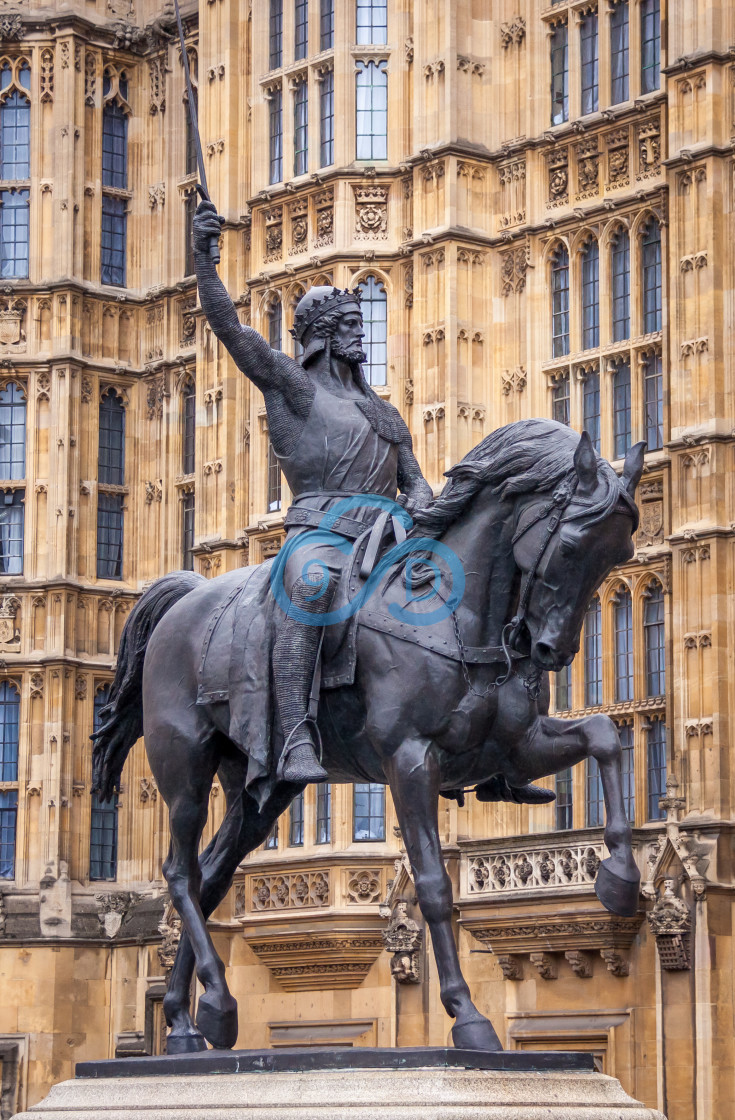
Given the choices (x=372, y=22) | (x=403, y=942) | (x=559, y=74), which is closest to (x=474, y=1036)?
(x=403, y=942)

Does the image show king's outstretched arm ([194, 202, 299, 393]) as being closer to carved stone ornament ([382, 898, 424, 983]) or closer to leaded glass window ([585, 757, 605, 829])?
leaded glass window ([585, 757, 605, 829])

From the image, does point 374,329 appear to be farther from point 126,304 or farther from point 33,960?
point 33,960

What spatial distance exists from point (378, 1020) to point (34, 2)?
18101 millimetres

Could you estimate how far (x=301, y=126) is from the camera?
3138 centimetres

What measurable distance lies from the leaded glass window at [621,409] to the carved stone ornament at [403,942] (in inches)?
248

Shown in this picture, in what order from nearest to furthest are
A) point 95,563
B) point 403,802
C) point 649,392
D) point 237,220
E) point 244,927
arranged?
point 403,802 < point 649,392 < point 244,927 < point 237,220 < point 95,563

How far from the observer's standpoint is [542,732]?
30.9 ft

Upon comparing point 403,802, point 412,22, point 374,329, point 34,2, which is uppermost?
point 34,2

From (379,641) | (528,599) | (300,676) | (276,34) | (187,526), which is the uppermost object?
(276,34)

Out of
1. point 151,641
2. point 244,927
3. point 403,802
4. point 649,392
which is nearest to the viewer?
point 403,802

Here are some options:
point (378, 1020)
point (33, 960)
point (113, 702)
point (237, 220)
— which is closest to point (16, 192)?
point (237, 220)

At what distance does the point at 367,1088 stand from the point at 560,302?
68.6ft

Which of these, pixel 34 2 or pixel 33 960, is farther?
pixel 34 2

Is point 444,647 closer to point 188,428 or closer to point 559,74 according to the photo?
point 559,74
